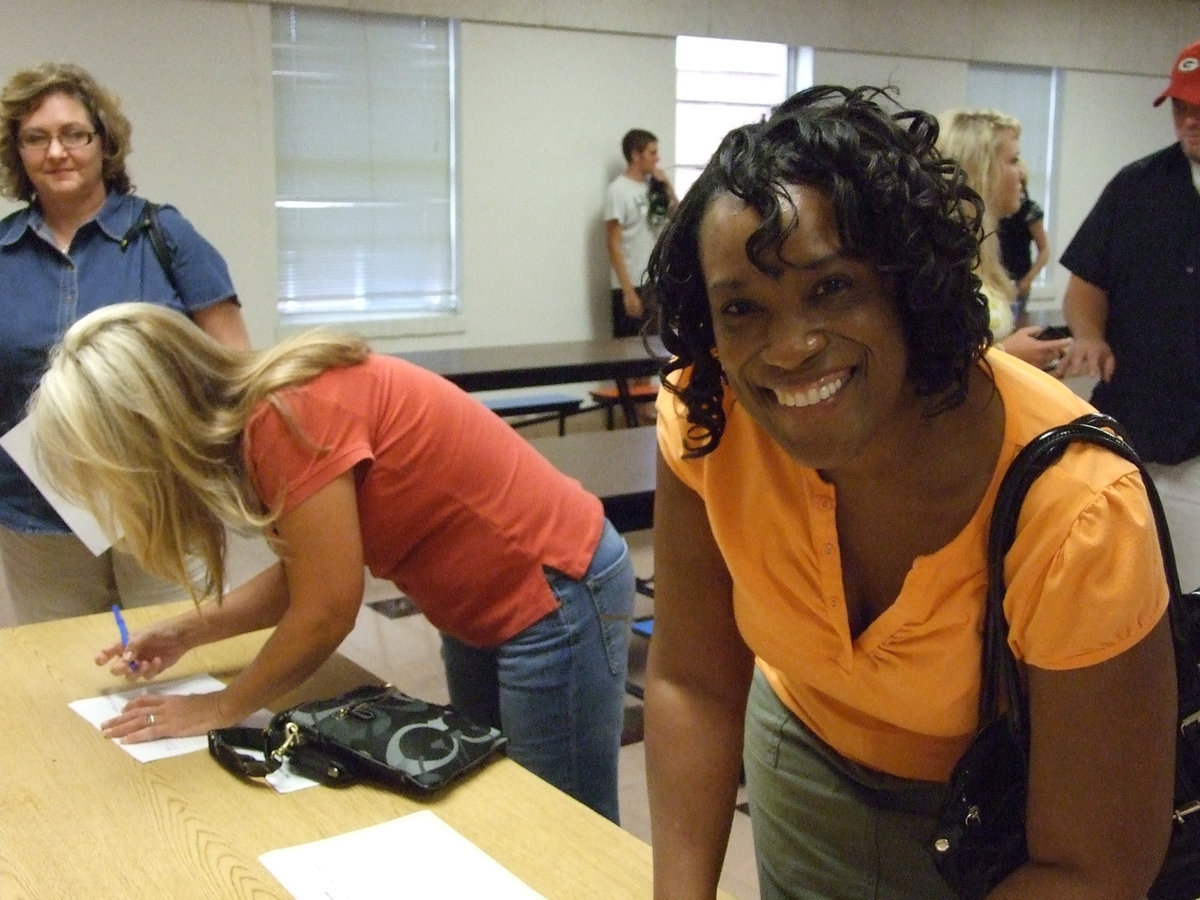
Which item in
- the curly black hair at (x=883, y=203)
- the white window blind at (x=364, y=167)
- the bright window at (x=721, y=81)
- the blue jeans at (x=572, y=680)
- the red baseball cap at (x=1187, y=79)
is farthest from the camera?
the bright window at (x=721, y=81)

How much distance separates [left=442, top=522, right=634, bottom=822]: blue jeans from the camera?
1706 millimetres

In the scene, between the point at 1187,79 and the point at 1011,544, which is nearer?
the point at 1011,544

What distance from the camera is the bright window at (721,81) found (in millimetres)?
7957

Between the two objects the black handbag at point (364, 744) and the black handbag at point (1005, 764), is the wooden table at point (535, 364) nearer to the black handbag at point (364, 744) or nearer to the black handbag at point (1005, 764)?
the black handbag at point (364, 744)

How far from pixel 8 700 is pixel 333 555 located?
59 cm

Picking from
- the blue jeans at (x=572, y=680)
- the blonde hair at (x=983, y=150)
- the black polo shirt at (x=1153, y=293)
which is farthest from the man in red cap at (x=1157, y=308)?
the blue jeans at (x=572, y=680)

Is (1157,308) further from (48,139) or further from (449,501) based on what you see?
(48,139)

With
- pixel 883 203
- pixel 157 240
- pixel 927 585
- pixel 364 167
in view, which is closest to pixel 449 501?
pixel 927 585

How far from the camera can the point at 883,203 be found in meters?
0.88

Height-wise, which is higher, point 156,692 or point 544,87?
point 544,87

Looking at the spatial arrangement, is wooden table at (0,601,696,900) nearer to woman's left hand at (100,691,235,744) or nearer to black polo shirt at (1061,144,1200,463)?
woman's left hand at (100,691,235,744)

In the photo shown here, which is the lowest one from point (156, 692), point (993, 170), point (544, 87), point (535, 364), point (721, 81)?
point (156, 692)

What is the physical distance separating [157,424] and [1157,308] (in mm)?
2222

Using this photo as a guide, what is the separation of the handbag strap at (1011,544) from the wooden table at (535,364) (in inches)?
144
